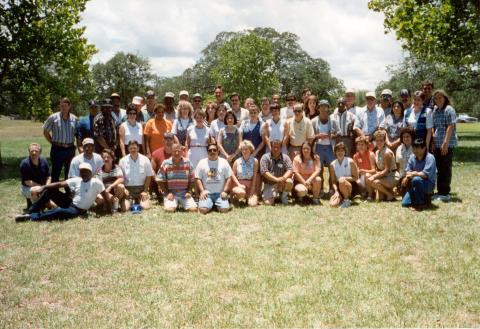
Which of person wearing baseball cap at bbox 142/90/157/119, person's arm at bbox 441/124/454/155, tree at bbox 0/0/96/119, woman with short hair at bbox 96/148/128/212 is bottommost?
woman with short hair at bbox 96/148/128/212

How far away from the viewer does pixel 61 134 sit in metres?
10.7

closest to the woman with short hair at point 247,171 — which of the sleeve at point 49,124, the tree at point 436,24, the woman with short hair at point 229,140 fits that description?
the woman with short hair at point 229,140

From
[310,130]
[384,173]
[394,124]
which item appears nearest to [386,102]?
[394,124]

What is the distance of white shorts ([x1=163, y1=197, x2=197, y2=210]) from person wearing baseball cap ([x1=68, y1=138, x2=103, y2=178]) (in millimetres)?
1713

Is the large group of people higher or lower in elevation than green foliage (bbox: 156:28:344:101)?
lower

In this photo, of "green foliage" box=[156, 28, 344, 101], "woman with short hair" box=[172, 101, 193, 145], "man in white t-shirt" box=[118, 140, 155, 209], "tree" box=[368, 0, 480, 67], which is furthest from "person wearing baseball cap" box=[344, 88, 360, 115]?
"green foliage" box=[156, 28, 344, 101]

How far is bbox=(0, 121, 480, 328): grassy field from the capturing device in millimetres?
4520

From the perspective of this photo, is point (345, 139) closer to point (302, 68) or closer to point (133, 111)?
point (133, 111)

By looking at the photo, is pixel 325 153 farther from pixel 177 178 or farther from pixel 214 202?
pixel 177 178

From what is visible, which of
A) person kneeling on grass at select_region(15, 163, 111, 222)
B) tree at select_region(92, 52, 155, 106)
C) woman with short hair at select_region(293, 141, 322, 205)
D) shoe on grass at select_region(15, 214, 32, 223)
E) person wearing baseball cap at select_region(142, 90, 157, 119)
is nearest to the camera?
shoe on grass at select_region(15, 214, 32, 223)

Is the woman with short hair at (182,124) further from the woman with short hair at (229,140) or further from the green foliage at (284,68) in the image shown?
the green foliage at (284,68)

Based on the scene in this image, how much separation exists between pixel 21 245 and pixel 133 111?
13.4ft

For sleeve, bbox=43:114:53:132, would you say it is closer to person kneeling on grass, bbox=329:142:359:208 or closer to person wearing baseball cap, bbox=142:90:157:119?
person wearing baseball cap, bbox=142:90:157:119

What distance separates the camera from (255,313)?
14.9 feet
